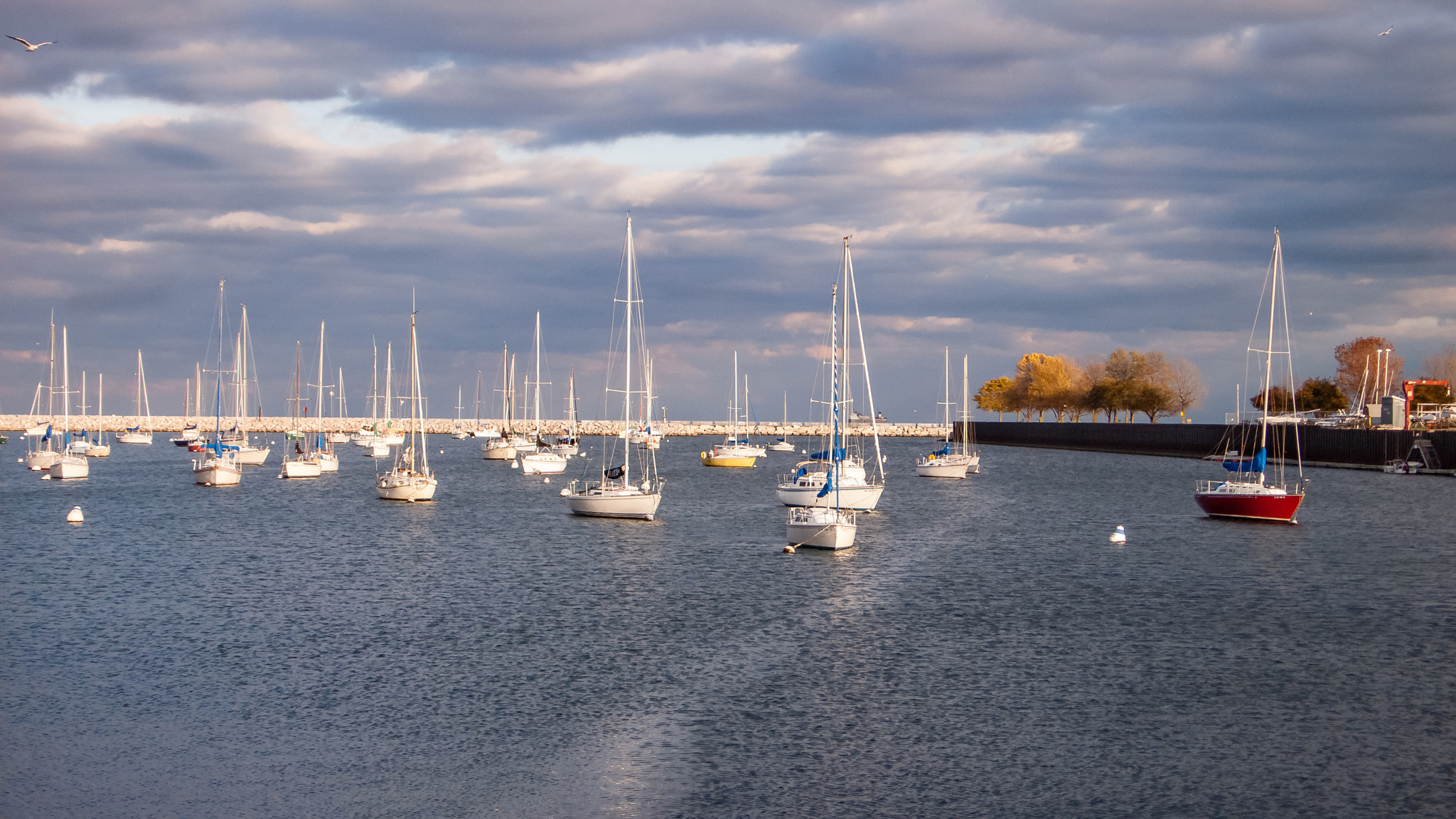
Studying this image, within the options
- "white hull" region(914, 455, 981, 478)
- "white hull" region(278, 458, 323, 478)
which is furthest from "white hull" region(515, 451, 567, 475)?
"white hull" region(914, 455, 981, 478)

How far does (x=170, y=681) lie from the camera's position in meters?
25.3

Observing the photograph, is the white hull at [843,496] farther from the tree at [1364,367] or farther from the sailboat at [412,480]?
the tree at [1364,367]

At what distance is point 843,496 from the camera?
204 feet

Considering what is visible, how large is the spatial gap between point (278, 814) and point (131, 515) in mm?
53929

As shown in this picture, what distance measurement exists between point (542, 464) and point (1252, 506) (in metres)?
58.1

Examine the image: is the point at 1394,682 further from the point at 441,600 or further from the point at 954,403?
the point at 954,403

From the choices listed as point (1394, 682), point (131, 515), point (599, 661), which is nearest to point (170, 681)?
point (599, 661)

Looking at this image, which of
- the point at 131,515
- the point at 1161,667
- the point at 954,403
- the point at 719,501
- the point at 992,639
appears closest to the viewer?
the point at 1161,667

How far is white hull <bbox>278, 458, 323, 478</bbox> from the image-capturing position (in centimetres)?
9488

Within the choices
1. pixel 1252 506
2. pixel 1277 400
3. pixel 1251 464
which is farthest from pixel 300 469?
pixel 1277 400

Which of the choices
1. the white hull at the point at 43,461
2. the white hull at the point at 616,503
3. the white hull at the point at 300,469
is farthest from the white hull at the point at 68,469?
the white hull at the point at 616,503

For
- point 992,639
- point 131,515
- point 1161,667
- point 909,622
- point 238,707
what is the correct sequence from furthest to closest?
point 131,515 → point 909,622 → point 992,639 → point 1161,667 → point 238,707

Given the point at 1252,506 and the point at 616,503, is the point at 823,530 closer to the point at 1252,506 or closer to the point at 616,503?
the point at 616,503

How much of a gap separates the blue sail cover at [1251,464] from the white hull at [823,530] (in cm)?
2402
